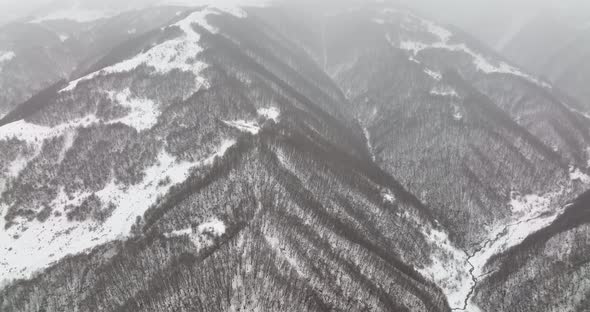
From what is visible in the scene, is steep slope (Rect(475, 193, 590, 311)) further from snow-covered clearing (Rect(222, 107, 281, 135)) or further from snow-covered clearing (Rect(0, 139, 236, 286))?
snow-covered clearing (Rect(222, 107, 281, 135))

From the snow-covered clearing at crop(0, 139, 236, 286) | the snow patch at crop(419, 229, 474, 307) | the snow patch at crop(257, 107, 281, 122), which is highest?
the snow patch at crop(257, 107, 281, 122)

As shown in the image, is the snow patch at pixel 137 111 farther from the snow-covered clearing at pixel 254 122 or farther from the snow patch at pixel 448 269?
the snow patch at pixel 448 269

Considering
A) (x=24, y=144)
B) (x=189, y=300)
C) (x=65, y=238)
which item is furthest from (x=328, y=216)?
(x=24, y=144)

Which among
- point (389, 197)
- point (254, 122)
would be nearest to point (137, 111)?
point (254, 122)

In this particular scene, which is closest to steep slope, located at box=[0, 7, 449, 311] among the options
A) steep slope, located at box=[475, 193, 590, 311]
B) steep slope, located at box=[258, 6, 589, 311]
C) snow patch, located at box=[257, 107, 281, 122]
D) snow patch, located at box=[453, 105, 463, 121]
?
snow patch, located at box=[257, 107, 281, 122]

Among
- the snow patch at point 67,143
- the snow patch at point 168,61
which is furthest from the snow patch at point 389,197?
the snow patch at point 67,143
